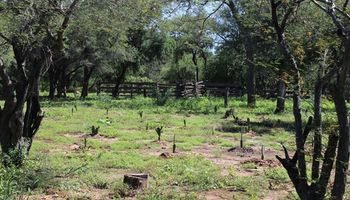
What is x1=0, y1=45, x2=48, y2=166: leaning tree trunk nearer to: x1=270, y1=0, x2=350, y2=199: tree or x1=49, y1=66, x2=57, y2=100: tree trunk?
x1=270, y1=0, x2=350, y2=199: tree

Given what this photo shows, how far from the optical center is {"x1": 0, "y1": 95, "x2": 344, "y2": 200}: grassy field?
7.43 meters

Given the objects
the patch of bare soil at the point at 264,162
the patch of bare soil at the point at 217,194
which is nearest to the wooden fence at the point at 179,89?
the patch of bare soil at the point at 264,162

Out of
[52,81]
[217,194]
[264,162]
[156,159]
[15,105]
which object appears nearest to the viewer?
[217,194]

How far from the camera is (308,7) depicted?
7.08m

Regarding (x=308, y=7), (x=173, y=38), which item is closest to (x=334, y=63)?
(x=308, y=7)

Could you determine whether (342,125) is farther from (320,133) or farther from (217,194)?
(217,194)

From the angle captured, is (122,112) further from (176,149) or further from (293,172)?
(293,172)

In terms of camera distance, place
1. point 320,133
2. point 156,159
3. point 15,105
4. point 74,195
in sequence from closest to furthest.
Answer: point 320,133 < point 74,195 < point 15,105 < point 156,159

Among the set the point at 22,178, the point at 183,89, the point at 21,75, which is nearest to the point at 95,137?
the point at 21,75

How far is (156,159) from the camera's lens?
1053 centimetres

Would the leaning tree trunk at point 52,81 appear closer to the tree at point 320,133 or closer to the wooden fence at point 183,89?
the wooden fence at point 183,89

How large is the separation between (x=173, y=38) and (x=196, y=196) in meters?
40.8

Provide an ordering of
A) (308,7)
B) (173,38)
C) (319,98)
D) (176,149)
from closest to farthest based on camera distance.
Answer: (319,98) < (308,7) < (176,149) < (173,38)

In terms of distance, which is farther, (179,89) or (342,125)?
(179,89)
